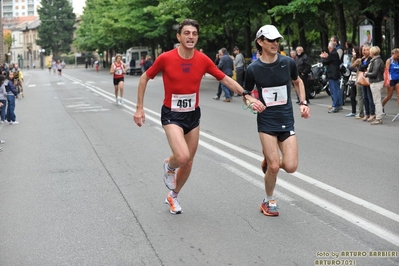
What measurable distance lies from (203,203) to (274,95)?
1.53 metres

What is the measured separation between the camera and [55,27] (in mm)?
137500

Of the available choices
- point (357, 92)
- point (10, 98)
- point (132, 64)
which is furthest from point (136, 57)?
point (357, 92)

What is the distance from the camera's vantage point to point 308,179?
334 inches

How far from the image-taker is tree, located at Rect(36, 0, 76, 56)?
137000 mm

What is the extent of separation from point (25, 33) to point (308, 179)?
17607 centimetres

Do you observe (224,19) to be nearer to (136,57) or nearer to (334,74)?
(334,74)

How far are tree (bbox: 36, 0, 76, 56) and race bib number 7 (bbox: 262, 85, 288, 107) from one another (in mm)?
135063

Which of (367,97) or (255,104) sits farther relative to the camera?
(367,97)

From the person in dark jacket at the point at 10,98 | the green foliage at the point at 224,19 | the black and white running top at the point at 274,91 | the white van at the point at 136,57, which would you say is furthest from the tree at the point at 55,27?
the black and white running top at the point at 274,91

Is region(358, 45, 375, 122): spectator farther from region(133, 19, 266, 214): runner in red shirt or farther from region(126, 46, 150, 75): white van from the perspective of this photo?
region(126, 46, 150, 75): white van

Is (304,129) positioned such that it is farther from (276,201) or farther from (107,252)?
(107,252)

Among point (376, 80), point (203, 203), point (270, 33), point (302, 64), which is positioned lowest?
point (203, 203)

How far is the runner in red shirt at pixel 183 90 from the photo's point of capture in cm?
657

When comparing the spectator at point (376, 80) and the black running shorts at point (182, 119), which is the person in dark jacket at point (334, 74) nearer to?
the spectator at point (376, 80)
